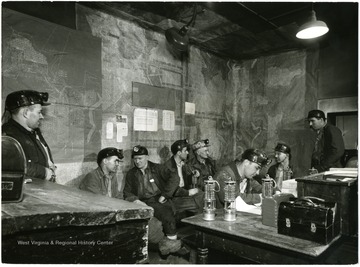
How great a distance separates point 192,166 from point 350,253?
12.1ft

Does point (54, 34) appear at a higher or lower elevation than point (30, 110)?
higher

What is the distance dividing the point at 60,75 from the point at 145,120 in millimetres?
Answer: 1821

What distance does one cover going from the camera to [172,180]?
4.48 meters

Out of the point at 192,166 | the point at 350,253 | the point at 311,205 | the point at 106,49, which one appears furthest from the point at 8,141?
the point at 192,166

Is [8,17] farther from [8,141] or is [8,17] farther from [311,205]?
[311,205]

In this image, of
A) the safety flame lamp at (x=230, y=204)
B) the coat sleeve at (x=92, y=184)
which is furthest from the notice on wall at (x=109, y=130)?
the safety flame lamp at (x=230, y=204)

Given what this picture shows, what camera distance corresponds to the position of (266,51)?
6812 mm

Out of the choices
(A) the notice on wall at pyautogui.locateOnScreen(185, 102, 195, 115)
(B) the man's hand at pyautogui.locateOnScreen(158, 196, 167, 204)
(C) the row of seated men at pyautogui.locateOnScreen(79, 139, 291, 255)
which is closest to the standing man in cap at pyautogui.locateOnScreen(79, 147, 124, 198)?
(C) the row of seated men at pyautogui.locateOnScreen(79, 139, 291, 255)

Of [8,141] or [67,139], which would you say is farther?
[67,139]

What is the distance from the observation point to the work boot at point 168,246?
3.51m

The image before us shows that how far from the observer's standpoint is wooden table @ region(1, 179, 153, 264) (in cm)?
98

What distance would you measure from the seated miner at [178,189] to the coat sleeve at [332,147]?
2.46m

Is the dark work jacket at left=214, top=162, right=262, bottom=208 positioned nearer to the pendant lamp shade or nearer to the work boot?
the work boot

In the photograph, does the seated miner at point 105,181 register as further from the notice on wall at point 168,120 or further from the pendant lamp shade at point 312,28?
the pendant lamp shade at point 312,28
